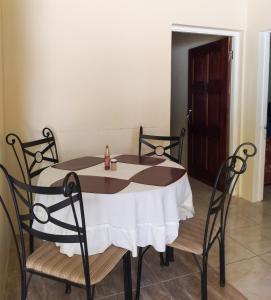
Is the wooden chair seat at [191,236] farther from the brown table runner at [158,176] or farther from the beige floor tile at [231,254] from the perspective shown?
the beige floor tile at [231,254]

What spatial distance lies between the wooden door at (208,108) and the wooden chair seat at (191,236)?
7.14ft

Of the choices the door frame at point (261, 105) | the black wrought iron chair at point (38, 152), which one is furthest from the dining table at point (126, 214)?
the door frame at point (261, 105)

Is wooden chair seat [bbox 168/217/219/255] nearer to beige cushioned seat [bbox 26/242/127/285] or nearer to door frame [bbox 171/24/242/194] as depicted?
A: beige cushioned seat [bbox 26/242/127/285]

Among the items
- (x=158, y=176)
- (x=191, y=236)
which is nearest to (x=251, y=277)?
(x=191, y=236)

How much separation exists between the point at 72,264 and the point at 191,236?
0.75 meters

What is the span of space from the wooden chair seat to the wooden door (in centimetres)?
218

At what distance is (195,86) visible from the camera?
4676 millimetres

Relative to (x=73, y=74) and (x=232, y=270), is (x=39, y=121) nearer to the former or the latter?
(x=73, y=74)

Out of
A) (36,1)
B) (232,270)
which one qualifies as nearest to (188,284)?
(232,270)

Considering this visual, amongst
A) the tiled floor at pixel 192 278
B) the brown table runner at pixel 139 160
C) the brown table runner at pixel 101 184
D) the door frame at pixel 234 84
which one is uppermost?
the door frame at pixel 234 84

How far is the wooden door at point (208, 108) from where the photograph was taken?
4.02 m

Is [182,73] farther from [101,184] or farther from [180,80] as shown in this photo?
[101,184]

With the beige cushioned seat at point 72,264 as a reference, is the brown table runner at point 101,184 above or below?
above

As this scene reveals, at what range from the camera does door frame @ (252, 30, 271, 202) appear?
11.6 feet
